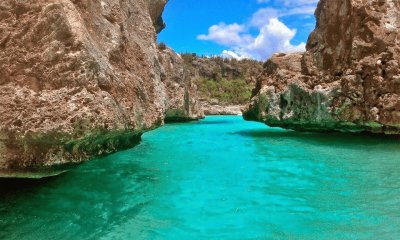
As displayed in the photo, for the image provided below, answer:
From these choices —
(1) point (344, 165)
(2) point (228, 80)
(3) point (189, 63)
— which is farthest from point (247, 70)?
(1) point (344, 165)

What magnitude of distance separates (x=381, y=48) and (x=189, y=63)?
111 metres

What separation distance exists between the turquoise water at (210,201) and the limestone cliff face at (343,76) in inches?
247

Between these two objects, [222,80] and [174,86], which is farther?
[222,80]

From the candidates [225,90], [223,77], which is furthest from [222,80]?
[225,90]

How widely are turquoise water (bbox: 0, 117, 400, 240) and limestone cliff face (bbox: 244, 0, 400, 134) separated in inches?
247

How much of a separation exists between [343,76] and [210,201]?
14.9 m

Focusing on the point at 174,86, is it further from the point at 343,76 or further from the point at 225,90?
the point at 225,90

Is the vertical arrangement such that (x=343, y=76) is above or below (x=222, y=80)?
below

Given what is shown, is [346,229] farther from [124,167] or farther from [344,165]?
[124,167]

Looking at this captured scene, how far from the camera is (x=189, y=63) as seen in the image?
12662cm

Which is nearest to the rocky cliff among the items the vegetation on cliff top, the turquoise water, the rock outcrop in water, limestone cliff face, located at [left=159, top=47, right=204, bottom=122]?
the vegetation on cliff top

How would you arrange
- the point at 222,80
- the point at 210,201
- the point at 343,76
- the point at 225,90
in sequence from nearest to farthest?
the point at 210,201 < the point at 343,76 < the point at 225,90 < the point at 222,80

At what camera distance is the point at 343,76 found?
19688 millimetres

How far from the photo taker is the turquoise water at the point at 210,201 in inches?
235
